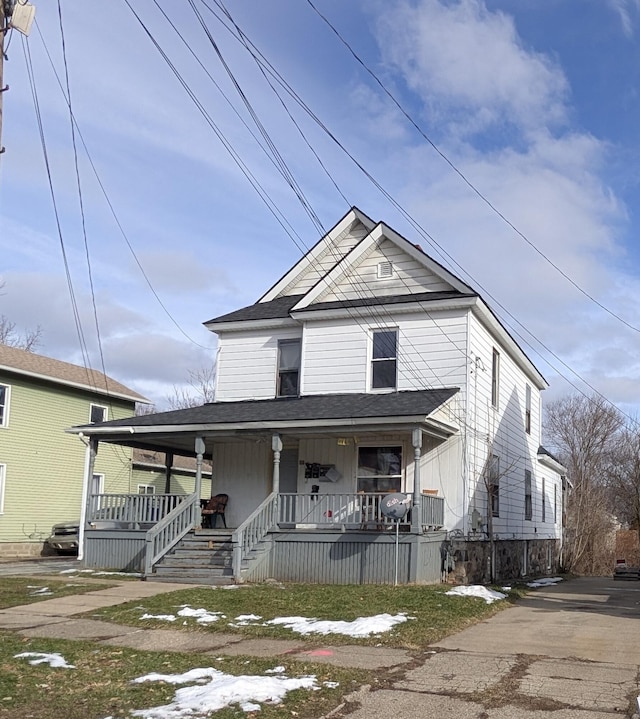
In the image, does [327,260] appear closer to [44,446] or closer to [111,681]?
[44,446]

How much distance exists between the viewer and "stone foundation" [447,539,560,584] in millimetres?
17281

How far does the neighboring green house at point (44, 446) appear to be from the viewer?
84.7 ft

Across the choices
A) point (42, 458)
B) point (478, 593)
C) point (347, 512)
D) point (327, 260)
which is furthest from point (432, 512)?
point (42, 458)

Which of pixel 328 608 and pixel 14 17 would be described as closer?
pixel 14 17

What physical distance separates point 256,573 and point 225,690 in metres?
9.47

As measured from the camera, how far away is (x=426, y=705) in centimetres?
660

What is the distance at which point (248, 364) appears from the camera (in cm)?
2125

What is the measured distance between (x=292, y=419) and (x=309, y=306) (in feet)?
14.3

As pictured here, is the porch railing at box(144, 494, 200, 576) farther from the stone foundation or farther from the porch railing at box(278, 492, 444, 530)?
the stone foundation

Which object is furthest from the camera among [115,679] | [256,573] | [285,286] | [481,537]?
[285,286]

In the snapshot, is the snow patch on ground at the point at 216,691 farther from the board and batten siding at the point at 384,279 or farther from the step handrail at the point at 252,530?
the board and batten siding at the point at 384,279

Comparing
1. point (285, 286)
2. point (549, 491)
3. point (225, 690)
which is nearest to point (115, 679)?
point (225, 690)

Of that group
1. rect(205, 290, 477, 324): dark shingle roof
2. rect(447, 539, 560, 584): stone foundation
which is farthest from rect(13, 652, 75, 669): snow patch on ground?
rect(205, 290, 477, 324): dark shingle roof

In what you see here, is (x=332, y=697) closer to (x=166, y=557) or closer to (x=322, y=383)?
(x=166, y=557)
